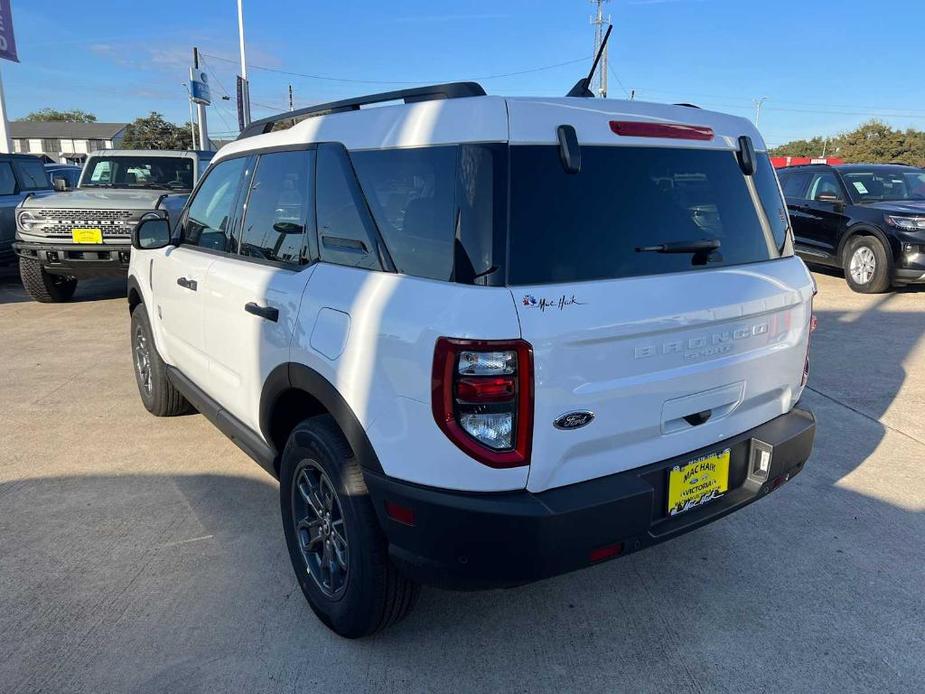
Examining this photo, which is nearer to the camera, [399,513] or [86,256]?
[399,513]

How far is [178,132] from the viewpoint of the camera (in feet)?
227

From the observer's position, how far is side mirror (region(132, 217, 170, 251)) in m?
3.94

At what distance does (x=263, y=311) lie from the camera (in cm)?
274

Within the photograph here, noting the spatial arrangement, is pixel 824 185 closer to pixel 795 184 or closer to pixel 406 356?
pixel 795 184

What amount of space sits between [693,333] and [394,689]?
1558 mm

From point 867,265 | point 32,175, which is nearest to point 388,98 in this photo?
point 867,265

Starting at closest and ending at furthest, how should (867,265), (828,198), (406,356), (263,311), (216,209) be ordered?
(406,356) < (263,311) < (216,209) < (867,265) < (828,198)

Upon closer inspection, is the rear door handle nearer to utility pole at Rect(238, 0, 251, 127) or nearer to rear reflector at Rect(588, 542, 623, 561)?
rear reflector at Rect(588, 542, 623, 561)

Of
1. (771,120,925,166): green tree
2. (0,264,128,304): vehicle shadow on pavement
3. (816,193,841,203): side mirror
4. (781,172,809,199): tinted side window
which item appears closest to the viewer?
(0,264,128,304): vehicle shadow on pavement

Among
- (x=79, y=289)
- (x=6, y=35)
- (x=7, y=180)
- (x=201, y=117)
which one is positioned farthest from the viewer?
(x=201, y=117)

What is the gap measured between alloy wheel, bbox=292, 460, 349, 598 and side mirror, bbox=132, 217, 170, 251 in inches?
78.4

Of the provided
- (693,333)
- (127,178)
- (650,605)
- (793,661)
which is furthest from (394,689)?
(127,178)

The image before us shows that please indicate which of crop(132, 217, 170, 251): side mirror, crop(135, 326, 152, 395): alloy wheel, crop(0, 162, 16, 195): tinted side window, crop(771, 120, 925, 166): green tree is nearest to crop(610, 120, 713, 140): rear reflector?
crop(132, 217, 170, 251): side mirror

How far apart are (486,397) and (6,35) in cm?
2237
